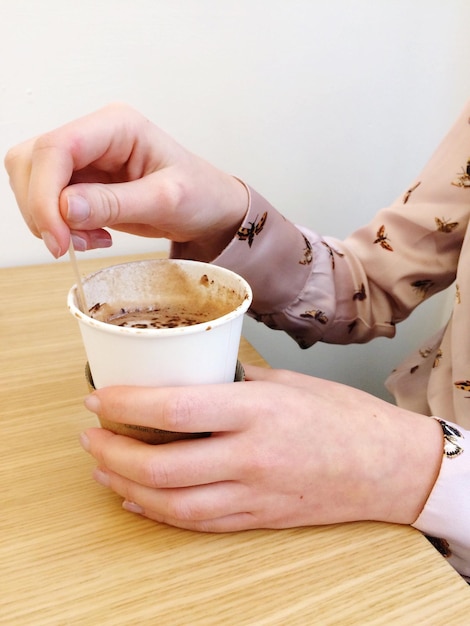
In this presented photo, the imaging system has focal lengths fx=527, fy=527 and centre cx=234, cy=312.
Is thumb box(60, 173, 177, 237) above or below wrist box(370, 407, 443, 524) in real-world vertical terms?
above

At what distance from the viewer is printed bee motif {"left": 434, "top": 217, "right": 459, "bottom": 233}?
2.33ft

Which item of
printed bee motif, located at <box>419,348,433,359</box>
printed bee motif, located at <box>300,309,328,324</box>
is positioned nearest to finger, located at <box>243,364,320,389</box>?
printed bee motif, located at <box>300,309,328,324</box>

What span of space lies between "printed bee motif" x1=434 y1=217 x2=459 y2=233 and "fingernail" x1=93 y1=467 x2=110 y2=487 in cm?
54

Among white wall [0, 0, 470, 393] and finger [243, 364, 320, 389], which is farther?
white wall [0, 0, 470, 393]

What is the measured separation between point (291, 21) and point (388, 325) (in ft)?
1.82

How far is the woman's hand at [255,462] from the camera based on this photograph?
38cm

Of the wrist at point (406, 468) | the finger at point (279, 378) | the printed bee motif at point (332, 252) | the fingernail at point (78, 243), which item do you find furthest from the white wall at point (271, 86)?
the wrist at point (406, 468)

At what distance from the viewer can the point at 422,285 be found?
0.76 meters

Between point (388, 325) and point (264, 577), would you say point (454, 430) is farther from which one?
point (388, 325)

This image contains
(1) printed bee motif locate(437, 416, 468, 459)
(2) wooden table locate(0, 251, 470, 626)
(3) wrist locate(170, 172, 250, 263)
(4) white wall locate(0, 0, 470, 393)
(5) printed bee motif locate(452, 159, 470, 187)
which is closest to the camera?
(2) wooden table locate(0, 251, 470, 626)

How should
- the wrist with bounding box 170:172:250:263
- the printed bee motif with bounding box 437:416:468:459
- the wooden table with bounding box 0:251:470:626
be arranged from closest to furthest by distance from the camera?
the wooden table with bounding box 0:251:470:626 → the printed bee motif with bounding box 437:416:468:459 → the wrist with bounding box 170:172:250:263

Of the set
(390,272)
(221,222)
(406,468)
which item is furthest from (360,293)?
(406,468)

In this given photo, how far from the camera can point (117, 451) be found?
0.40 m

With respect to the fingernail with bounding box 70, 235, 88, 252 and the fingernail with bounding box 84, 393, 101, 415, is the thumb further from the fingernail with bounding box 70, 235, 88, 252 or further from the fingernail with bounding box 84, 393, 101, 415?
the fingernail with bounding box 84, 393, 101, 415
